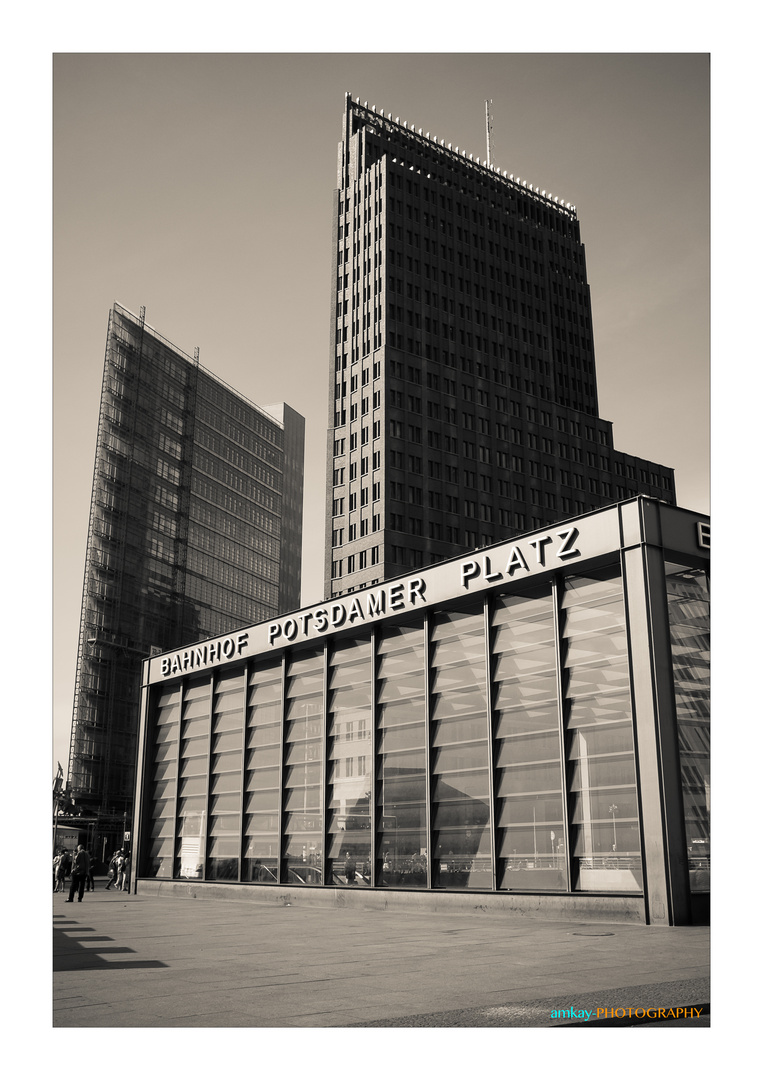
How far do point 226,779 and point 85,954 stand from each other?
1928 cm

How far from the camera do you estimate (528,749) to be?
22.6 m

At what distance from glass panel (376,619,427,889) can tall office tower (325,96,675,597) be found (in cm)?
7803

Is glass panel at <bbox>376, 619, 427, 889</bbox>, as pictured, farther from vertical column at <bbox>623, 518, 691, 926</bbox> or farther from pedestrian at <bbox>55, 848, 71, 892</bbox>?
pedestrian at <bbox>55, 848, 71, 892</bbox>

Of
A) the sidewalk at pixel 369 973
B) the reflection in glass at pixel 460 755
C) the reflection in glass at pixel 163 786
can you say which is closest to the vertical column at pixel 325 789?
the reflection in glass at pixel 460 755

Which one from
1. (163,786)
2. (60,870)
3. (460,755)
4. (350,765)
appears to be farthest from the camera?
(60,870)

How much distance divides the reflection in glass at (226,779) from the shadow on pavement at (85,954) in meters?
→ 13.3

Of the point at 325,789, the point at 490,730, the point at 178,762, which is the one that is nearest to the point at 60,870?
the point at 178,762

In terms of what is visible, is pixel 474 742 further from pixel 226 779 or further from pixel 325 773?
pixel 226 779

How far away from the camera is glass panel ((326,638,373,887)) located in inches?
1068

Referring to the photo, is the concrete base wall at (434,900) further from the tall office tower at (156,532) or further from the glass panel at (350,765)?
the tall office tower at (156,532)

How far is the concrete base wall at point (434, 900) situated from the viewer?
767 inches

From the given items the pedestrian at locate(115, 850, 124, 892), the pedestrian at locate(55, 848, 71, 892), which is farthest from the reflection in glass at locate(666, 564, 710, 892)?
the pedestrian at locate(55, 848, 71, 892)
